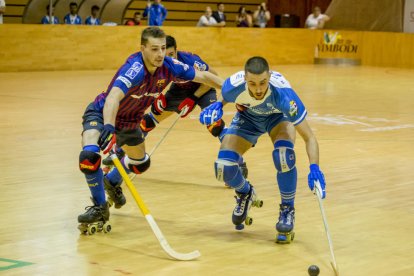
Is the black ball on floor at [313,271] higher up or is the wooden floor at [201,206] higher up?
the black ball on floor at [313,271]

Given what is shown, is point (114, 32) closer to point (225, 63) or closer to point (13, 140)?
point (225, 63)

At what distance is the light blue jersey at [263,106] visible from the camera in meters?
7.20

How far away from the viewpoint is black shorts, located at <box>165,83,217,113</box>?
11047 mm

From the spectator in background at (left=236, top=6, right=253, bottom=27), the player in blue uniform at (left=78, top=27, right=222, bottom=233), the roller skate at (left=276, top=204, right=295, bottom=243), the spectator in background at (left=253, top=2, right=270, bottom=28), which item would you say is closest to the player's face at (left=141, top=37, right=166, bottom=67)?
the player in blue uniform at (left=78, top=27, right=222, bottom=233)

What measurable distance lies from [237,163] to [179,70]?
1.27m

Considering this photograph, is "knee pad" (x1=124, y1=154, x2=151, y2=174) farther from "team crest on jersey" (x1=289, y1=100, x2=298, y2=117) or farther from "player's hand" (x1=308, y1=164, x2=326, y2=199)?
"player's hand" (x1=308, y1=164, x2=326, y2=199)

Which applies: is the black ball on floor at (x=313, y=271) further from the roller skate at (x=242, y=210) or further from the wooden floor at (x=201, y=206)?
the roller skate at (x=242, y=210)

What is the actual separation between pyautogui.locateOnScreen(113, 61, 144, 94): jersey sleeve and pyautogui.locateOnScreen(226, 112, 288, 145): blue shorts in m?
0.97

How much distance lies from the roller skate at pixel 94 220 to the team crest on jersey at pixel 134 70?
1199 millimetres

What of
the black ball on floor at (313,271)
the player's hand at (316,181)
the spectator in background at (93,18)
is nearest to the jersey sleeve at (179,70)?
the player's hand at (316,181)

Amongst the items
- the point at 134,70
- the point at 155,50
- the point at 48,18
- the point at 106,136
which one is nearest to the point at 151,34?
the point at 155,50

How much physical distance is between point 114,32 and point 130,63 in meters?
20.1

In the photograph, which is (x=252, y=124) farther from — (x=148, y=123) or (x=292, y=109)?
(x=148, y=123)

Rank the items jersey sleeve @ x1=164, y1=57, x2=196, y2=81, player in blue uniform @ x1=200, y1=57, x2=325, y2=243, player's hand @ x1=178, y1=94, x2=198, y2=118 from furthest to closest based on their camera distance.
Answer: player's hand @ x1=178, y1=94, x2=198, y2=118
jersey sleeve @ x1=164, y1=57, x2=196, y2=81
player in blue uniform @ x1=200, y1=57, x2=325, y2=243
